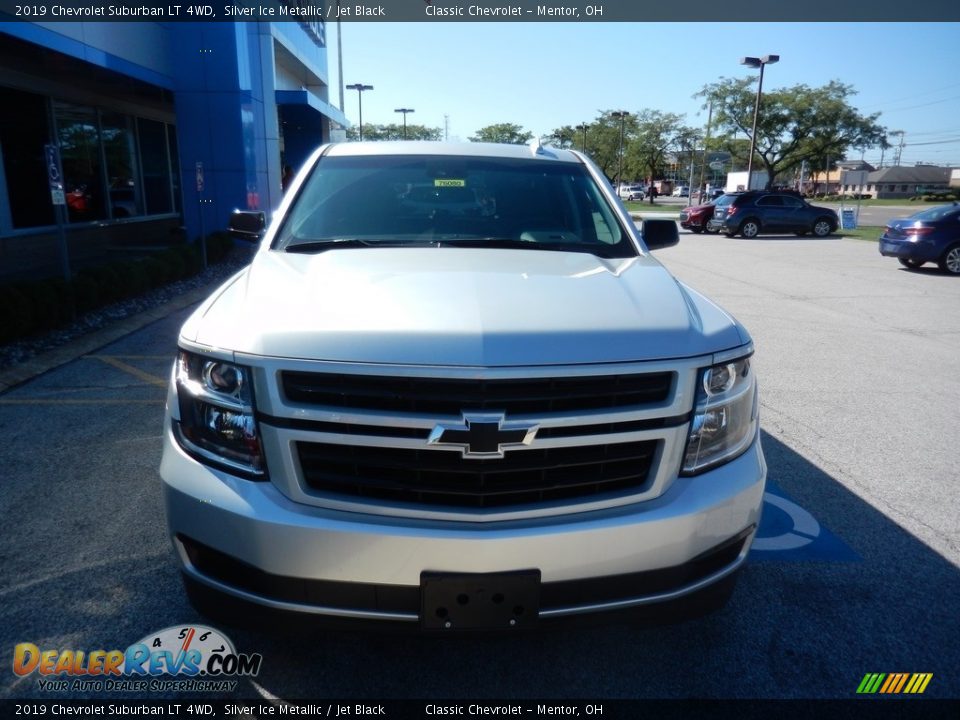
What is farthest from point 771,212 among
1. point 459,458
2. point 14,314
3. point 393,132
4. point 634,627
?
point 393,132

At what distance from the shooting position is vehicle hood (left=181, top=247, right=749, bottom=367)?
1958 mm

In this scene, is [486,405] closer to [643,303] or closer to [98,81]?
[643,303]

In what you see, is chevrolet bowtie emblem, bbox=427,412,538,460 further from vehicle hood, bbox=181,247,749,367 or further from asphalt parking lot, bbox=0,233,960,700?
asphalt parking lot, bbox=0,233,960,700

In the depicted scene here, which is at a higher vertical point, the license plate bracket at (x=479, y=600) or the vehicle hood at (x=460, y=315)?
the vehicle hood at (x=460, y=315)

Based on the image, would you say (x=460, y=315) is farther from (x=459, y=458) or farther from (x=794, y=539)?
(x=794, y=539)

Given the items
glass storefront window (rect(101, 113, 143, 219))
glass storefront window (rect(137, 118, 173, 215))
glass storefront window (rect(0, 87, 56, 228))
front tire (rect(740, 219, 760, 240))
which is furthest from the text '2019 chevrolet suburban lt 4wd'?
front tire (rect(740, 219, 760, 240))

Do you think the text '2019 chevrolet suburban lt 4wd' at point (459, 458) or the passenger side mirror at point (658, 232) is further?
the passenger side mirror at point (658, 232)

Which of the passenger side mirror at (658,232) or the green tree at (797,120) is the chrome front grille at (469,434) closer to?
the passenger side mirror at (658,232)

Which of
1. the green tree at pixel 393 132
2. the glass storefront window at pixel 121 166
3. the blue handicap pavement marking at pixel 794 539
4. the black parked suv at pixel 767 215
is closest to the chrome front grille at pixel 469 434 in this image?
the blue handicap pavement marking at pixel 794 539

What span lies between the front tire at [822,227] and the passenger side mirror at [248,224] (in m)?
25.9

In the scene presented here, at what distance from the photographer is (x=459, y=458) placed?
1.97 meters

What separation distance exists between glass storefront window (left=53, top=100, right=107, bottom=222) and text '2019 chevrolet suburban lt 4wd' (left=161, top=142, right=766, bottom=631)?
14.4 m

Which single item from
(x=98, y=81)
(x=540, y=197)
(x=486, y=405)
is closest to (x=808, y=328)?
(x=540, y=197)

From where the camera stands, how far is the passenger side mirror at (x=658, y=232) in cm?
388
